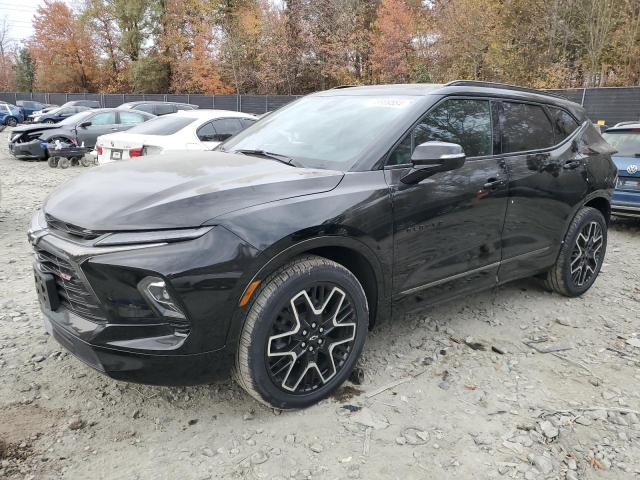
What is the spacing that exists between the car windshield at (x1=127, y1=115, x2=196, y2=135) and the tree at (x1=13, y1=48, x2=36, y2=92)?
5408 cm

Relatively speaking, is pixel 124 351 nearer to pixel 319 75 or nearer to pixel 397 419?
pixel 397 419

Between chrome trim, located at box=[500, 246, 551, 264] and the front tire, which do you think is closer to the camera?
the front tire

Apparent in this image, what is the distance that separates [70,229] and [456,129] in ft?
8.19

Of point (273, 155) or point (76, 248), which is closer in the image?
point (76, 248)

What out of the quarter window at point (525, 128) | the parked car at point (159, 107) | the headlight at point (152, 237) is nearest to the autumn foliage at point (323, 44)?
the parked car at point (159, 107)

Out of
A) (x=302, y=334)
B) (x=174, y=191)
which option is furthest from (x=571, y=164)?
(x=174, y=191)

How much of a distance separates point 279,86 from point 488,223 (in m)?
34.3

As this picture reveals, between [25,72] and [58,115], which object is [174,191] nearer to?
[58,115]

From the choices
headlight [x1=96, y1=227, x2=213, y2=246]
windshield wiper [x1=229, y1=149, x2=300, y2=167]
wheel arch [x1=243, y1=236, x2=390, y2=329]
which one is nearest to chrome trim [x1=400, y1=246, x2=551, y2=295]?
wheel arch [x1=243, y1=236, x2=390, y2=329]

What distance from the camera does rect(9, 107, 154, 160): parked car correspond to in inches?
543

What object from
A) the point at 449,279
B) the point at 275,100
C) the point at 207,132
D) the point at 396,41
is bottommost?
the point at 449,279

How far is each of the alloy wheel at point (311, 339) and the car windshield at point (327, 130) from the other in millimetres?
806

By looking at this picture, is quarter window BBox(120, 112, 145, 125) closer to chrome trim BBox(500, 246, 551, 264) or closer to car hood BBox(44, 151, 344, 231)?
car hood BBox(44, 151, 344, 231)

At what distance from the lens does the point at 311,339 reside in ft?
9.02
